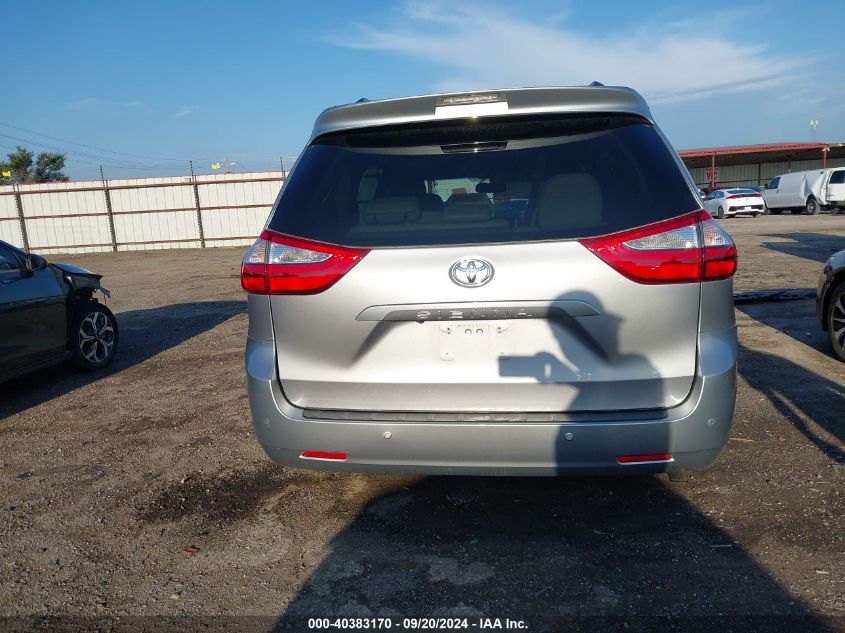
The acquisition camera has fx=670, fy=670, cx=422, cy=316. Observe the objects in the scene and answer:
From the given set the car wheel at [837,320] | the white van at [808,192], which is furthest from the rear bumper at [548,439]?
the white van at [808,192]

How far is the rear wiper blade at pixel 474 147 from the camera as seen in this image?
2.65m

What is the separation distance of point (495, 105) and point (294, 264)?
1.00 meters

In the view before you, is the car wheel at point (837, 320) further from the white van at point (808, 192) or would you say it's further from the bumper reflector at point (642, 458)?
the white van at point (808, 192)

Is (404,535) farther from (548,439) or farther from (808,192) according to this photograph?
(808,192)

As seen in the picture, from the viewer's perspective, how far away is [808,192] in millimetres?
29531

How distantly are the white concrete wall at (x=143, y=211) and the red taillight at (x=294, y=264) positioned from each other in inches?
942

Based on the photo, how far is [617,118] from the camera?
2.62 metres

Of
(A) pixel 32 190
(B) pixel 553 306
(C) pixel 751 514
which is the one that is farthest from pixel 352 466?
(A) pixel 32 190

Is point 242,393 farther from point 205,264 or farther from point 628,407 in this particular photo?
point 205,264

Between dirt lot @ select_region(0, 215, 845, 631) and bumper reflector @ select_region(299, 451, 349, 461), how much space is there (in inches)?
19.7

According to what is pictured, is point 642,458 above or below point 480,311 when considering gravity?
below

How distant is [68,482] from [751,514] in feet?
12.0

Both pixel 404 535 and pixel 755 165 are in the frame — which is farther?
pixel 755 165

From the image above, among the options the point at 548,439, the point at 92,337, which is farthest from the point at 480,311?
the point at 92,337
